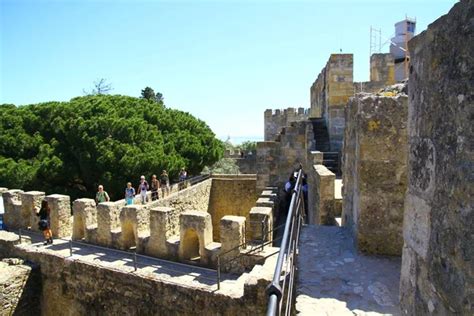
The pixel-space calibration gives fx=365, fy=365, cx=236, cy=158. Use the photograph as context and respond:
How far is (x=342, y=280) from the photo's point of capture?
3.72m

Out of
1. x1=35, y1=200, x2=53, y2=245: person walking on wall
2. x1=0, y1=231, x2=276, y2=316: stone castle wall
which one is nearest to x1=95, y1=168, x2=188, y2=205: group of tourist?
x1=35, y1=200, x2=53, y2=245: person walking on wall

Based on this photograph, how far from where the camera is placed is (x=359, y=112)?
174 inches

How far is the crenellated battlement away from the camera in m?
7.73

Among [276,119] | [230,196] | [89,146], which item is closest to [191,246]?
[230,196]

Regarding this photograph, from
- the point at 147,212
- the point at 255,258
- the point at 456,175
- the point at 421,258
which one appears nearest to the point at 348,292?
the point at 421,258

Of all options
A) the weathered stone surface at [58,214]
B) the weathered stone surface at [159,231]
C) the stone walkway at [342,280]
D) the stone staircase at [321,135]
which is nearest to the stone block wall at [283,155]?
the stone staircase at [321,135]

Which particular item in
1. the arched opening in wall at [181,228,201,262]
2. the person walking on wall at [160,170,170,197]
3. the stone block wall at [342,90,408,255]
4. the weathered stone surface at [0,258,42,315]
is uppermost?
the stone block wall at [342,90,408,255]

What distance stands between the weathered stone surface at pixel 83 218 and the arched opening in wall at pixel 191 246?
3.14 meters

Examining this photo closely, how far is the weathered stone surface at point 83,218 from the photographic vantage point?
32.7 ft

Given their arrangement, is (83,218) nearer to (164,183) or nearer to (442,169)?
(164,183)

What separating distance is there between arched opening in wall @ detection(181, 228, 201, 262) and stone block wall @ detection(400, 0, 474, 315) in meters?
6.75

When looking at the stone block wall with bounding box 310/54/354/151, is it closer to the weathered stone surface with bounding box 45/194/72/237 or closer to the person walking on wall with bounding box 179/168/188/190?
the person walking on wall with bounding box 179/168/188/190

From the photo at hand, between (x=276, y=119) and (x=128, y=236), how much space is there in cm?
2108

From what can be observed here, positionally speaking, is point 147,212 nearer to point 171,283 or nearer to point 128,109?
point 171,283
